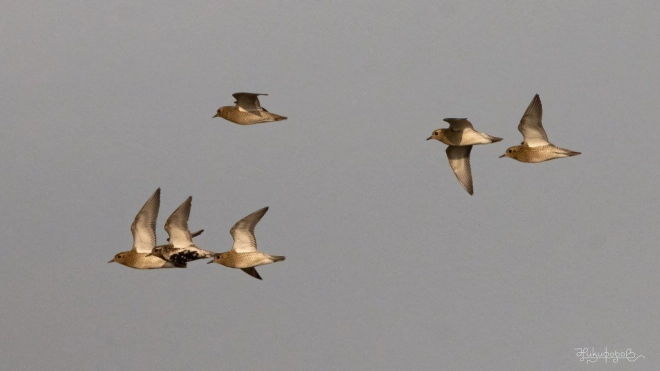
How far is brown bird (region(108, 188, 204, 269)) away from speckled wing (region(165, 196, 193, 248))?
799 millimetres

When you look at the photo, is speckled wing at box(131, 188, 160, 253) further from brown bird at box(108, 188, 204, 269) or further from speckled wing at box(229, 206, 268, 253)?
speckled wing at box(229, 206, 268, 253)

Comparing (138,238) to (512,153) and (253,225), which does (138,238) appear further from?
(512,153)

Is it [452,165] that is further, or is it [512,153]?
[452,165]

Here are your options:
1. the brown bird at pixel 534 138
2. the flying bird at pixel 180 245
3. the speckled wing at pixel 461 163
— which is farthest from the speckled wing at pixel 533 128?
the flying bird at pixel 180 245

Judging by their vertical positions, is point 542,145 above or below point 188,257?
above

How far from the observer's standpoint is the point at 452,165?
55.0 m

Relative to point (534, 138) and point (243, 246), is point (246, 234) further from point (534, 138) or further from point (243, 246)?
point (534, 138)

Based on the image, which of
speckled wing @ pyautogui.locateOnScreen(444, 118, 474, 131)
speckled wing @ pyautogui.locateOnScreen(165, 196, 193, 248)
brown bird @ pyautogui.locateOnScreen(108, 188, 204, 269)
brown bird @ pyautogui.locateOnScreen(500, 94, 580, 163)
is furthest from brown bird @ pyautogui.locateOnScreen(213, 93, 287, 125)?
brown bird @ pyautogui.locateOnScreen(500, 94, 580, 163)

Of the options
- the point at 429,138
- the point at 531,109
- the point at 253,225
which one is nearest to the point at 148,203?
the point at 253,225

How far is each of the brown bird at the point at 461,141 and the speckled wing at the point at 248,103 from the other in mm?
6742

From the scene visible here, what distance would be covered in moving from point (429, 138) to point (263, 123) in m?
6.48

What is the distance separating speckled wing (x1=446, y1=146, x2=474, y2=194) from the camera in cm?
5478

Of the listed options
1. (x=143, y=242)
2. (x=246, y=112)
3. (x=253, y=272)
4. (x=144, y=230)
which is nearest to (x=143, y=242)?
(x=143, y=242)

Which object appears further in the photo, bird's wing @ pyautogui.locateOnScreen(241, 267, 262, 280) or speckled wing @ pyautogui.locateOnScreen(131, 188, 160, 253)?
bird's wing @ pyautogui.locateOnScreen(241, 267, 262, 280)
